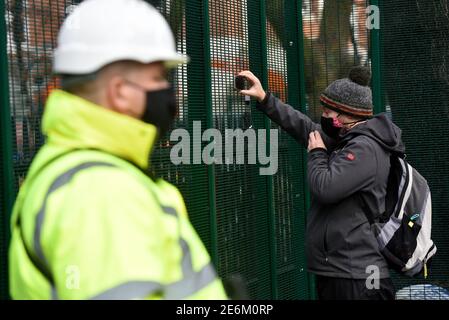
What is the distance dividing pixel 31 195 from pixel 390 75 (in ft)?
16.6

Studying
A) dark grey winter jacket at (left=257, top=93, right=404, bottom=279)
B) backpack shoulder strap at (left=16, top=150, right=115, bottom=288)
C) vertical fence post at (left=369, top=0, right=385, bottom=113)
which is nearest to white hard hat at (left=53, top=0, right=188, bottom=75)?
backpack shoulder strap at (left=16, top=150, right=115, bottom=288)

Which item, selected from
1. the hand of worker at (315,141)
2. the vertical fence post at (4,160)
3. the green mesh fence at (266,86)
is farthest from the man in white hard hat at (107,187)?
the hand of worker at (315,141)

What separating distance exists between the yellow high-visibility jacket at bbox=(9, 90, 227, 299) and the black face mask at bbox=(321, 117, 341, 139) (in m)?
2.45

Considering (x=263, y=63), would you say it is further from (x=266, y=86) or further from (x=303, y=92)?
(x=303, y=92)

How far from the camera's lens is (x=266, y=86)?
18.0ft

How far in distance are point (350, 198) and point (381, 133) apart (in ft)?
1.39

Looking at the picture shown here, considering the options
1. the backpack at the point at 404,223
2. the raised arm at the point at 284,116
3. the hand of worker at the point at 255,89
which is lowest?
the backpack at the point at 404,223

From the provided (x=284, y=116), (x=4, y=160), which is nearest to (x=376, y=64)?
(x=284, y=116)

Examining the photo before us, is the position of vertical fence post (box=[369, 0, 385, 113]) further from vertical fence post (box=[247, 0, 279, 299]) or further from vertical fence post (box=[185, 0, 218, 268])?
vertical fence post (box=[185, 0, 218, 268])

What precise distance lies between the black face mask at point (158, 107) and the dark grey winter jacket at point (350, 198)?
2046 millimetres

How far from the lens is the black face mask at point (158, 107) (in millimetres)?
1992

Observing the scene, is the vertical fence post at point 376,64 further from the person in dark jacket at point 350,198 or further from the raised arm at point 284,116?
the person in dark jacket at point 350,198
